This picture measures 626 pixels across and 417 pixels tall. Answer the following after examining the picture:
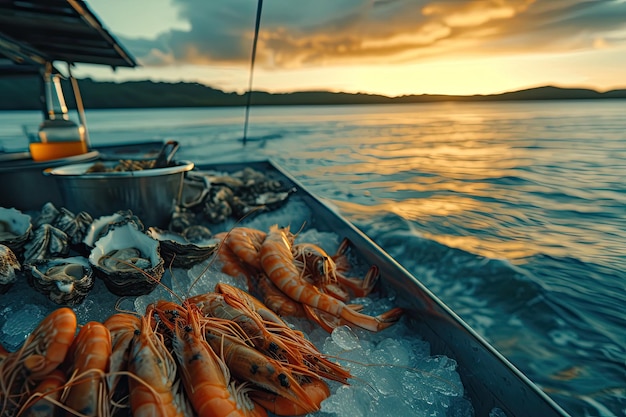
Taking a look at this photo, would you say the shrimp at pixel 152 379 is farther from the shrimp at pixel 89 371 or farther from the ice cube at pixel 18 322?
the ice cube at pixel 18 322

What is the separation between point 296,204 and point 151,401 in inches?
112

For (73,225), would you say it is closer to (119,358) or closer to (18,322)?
(18,322)

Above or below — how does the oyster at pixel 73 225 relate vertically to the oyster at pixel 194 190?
above

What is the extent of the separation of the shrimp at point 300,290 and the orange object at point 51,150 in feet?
7.73

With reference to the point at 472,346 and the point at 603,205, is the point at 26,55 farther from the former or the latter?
the point at 603,205

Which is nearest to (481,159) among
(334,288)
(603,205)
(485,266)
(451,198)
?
(451,198)

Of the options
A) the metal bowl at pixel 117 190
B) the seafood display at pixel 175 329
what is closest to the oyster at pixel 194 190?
the metal bowl at pixel 117 190

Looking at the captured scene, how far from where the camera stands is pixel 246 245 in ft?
7.99

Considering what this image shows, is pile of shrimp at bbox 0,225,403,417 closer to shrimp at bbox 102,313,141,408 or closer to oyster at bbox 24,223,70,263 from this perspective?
shrimp at bbox 102,313,141,408

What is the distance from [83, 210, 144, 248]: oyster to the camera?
2.00 meters

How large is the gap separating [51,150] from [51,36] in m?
1.16

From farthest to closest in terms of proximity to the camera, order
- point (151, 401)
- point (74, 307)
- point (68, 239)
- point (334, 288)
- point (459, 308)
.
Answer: point (459, 308) → point (334, 288) → point (68, 239) → point (74, 307) → point (151, 401)

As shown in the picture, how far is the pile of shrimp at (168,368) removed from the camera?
1.02 meters

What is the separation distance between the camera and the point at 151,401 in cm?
104
